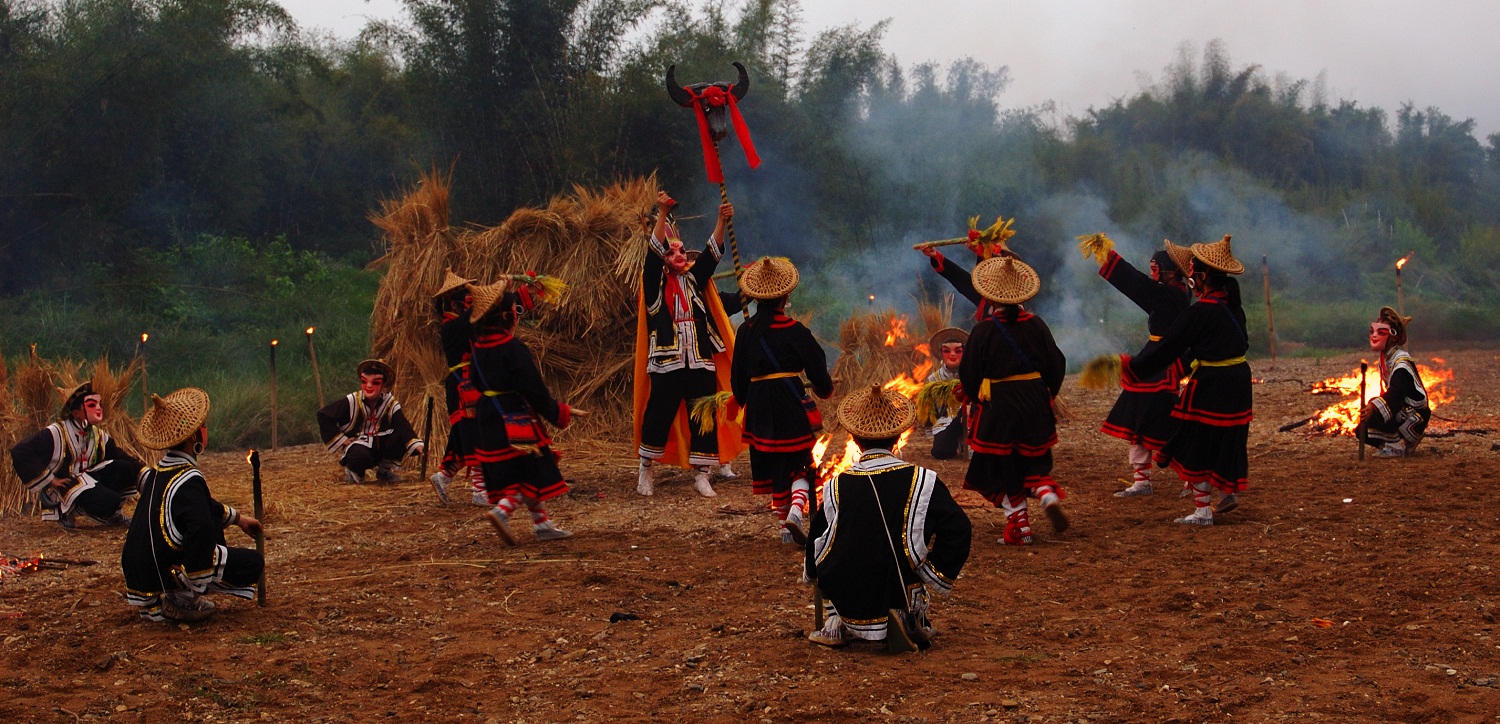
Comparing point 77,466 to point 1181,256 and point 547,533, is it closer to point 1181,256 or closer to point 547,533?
point 547,533

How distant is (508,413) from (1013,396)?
2.96 metres

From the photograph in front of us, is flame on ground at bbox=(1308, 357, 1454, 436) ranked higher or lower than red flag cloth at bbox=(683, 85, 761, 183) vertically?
lower

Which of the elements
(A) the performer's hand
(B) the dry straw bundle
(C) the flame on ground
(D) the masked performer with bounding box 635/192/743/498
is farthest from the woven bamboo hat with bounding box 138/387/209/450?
(C) the flame on ground

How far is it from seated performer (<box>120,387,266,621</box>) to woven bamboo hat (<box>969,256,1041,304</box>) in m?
4.00

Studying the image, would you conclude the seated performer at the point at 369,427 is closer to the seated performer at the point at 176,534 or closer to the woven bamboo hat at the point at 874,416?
the seated performer at the point at 176,534

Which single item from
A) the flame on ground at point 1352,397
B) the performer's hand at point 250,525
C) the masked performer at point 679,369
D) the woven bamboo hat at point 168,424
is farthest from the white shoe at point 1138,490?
the woven bamboo hat at point 168,424

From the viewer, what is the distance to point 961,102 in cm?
2627

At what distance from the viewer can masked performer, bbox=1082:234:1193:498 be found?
823 cm

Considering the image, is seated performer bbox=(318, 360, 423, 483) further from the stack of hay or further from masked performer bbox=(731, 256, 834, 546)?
masked performer bbox=(731, 256, 834, 546)

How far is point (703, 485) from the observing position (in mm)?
9555

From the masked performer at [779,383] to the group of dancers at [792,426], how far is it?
1 cm

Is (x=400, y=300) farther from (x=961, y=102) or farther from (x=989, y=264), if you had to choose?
(x=961, y=102)

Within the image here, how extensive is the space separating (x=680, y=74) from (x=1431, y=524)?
47.9 ft

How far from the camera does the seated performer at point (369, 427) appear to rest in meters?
10.7
